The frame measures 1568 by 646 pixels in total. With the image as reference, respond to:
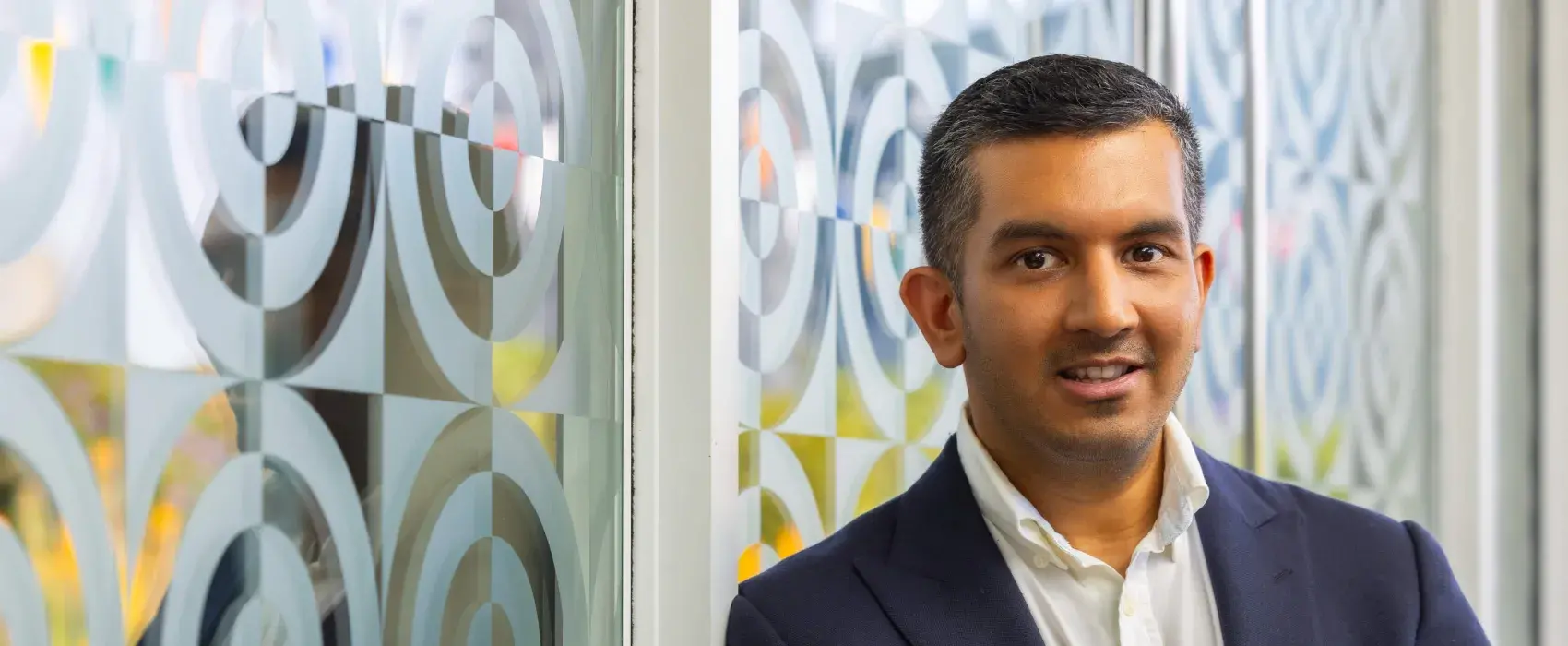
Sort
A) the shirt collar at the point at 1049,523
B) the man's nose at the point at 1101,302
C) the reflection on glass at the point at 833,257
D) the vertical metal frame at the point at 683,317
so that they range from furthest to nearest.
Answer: the reflection on glass at the point at 833,257, the vertical metal frame at the point at 683,317, the shirt collar at the point at 1049,523, the man's nose at the point at 1101,302

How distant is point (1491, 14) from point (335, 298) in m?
2.65

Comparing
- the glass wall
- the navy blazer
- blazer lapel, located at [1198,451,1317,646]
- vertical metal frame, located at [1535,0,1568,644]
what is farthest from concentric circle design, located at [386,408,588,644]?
vertical metal frame, located at [1535,0,1568,644]

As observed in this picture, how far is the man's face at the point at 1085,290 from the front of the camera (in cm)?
156

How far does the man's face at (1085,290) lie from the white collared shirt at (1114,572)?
0.27 ft

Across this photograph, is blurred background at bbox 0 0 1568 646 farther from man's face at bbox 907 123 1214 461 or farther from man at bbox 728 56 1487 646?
man's face at bbox 907 123 1214 461

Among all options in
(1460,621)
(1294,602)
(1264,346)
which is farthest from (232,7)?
(1264,346)

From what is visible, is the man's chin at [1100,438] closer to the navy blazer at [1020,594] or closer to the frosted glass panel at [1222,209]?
the navy blazer at [1020,594]

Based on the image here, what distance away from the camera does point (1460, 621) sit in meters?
1.65

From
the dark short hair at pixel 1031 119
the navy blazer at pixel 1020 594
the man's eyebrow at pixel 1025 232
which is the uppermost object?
the dark short hair at pixel 1031 119

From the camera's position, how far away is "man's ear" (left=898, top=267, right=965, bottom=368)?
1679 mm

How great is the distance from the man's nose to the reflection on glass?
0.44m

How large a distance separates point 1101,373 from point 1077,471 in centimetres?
12

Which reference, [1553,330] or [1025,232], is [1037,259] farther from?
[1553,330]

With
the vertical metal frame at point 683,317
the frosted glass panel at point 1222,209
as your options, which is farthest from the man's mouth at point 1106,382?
the frosted glass panel at point 1222,209
